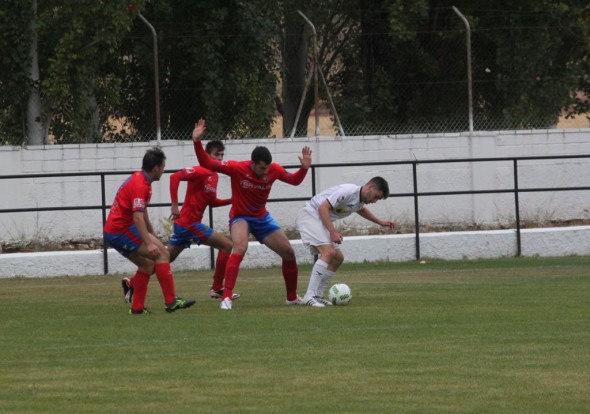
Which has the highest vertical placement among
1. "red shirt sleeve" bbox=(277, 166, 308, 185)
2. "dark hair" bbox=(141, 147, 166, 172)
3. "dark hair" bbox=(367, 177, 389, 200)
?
"dark hair" bbox=(141, 147, 166, 172)

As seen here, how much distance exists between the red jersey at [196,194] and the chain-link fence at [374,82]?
24.0ft

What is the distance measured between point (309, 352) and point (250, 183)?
3.95m

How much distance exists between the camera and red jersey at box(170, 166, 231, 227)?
15.8 meters

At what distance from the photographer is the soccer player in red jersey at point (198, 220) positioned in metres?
15.6

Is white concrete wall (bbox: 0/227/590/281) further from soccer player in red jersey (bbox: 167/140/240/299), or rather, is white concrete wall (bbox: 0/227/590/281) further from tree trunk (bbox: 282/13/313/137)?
tree trunk (bbox: 282/13/313/137)

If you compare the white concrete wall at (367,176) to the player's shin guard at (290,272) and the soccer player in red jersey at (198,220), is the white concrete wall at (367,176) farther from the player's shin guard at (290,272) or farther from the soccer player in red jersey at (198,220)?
the player's shin guard at (290,272)

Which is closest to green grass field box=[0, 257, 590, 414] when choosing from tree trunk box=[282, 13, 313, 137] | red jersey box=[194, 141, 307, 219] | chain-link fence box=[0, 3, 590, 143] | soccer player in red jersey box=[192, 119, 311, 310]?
soccer player in red jersey box=[192, 119, 311, 310]

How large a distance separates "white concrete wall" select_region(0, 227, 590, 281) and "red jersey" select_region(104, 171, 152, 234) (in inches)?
248

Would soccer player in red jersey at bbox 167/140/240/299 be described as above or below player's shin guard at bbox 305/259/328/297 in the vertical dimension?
above

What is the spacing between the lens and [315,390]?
8695 mm

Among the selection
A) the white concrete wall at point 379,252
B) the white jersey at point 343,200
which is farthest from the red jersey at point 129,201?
the white concrete wall at point 379,252

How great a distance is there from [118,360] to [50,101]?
13.4 meters

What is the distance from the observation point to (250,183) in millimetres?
14086

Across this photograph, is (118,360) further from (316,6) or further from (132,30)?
(316,6)
